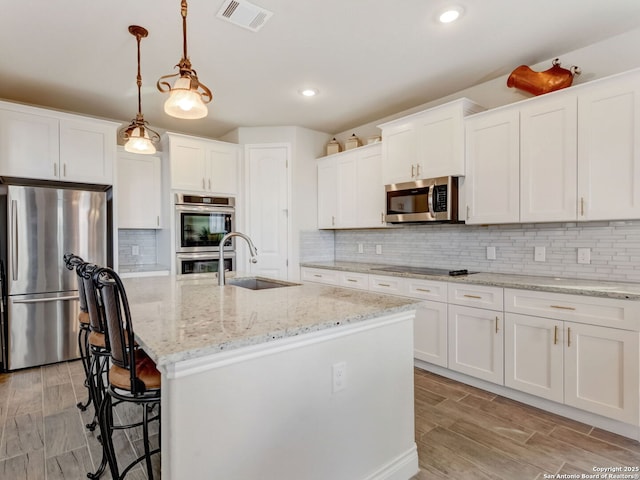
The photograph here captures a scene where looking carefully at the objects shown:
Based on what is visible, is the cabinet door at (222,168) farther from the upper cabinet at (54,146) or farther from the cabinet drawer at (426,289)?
the cabinet drawer at (426,289)

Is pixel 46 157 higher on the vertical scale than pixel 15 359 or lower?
higher

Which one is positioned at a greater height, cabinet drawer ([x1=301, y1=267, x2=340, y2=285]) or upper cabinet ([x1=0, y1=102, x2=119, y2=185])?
upper cabinet ([x1=0, y1=102, x2=119, y2=185])

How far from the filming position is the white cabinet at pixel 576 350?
207cm

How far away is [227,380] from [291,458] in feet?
1.48

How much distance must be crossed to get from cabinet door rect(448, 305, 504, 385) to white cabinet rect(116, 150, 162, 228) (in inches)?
135

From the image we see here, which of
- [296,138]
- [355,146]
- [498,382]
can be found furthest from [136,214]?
[498,382]

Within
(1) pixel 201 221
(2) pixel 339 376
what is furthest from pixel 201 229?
(2) pixel 339 376

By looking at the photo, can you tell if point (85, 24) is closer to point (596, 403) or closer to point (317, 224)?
point (317, 224)

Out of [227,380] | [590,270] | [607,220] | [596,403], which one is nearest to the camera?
[227,380]

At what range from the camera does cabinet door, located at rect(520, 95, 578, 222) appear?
246cm

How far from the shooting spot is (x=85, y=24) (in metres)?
2.31

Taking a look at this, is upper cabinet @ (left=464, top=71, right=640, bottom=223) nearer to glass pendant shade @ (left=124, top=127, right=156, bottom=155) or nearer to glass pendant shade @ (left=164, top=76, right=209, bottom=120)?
glass pendant shade @ (left=164, top=76, right=209, bottom=120)

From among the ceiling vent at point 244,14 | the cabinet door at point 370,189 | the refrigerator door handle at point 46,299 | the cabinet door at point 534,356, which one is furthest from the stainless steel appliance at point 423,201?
the refrigerator door handle at point 46,299

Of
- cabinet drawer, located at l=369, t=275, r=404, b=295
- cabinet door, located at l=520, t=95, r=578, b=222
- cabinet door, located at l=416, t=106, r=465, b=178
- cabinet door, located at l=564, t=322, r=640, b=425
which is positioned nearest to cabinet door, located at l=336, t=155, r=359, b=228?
cabinet drawer, located at l=369, t=275, r=404, b=295
